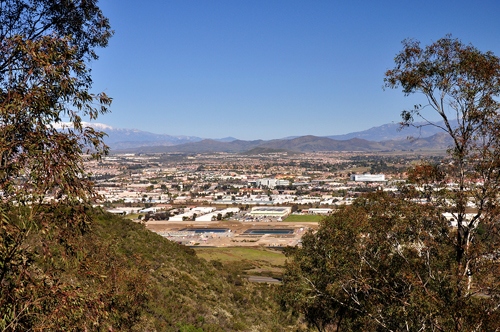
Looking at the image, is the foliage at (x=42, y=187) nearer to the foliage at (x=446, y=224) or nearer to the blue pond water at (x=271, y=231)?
the foliage at (x=446, y=224)

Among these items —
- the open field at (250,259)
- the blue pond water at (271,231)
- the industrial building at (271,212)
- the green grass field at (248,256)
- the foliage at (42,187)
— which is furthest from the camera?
the industrial building at (271,212)

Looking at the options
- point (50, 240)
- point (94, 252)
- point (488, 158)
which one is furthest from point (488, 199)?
point (94, 252)

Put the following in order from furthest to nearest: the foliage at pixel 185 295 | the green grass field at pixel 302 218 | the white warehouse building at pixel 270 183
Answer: the white warehouse building at pixel 270 183, the green grass field at pixel 302 218, the foliage at pixel 185 295

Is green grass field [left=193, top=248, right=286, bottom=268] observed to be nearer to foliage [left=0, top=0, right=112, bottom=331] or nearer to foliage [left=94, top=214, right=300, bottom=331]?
foliage [left=94, top=214, right=300, bottom=331]

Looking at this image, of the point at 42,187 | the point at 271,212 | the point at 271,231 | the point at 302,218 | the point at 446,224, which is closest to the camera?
the point at 42,187

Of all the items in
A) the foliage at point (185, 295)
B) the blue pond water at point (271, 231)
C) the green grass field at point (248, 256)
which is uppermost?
the foliage at point (185, 295)

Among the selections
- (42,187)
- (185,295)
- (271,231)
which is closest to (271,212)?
(271,231)

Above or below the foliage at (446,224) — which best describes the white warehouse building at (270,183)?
below

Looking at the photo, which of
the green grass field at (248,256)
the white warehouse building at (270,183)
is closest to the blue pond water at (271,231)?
the green grass field at (248,256)

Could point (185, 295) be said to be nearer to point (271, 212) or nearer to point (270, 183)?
point (271, 212)

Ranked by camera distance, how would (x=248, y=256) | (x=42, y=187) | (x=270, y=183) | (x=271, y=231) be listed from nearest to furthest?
(x=42, y=187), (x=248, y=256), (x=271, y=231), (x=270, y=183)

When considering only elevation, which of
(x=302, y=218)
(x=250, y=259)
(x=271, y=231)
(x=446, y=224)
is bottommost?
(x=271, y=231)
